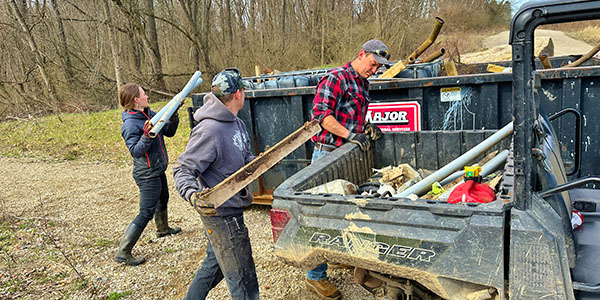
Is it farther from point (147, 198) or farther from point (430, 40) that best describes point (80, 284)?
point (430, 40)

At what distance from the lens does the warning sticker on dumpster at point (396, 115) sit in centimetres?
446

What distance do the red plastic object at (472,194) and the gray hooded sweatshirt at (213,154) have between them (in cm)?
132

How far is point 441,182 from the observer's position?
2965mm

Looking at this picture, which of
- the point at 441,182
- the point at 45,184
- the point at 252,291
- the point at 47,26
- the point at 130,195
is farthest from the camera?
the point at 47,26

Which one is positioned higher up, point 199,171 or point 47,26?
point 47,26

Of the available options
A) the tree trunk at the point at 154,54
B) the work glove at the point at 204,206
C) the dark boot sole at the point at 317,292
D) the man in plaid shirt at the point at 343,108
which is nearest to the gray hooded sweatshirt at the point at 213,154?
the work glove at the point at 204,206

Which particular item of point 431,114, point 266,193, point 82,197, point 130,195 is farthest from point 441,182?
point 82,197

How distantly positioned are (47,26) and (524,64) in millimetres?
18728

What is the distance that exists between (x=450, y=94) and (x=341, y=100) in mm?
1300

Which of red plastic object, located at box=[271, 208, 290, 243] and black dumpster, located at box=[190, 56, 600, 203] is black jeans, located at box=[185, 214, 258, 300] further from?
black dumpster, located at box=[190, 56, 600, 203]

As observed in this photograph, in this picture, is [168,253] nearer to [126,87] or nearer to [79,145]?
[126,87]

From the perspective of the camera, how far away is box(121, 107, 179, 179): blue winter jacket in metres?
4.12

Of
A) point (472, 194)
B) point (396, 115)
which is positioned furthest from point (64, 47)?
point (472, 194)

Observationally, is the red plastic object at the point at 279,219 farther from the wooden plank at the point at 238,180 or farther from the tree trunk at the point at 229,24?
the tree trunk at the point at 229,24
